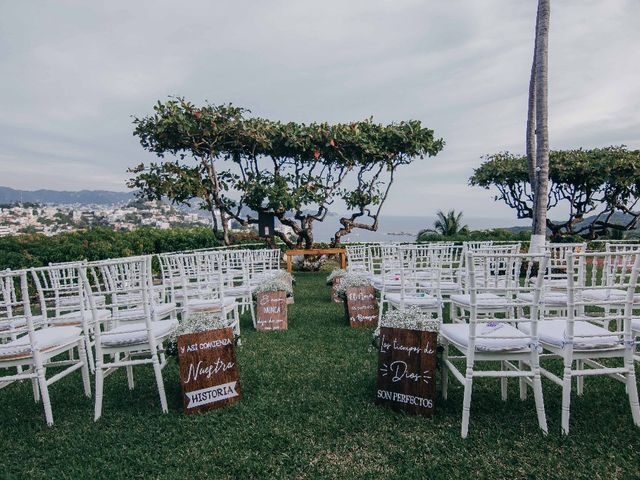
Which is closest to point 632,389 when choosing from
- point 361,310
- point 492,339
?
point 492,339

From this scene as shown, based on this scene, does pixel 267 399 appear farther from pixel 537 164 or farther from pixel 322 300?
pixel 537 164

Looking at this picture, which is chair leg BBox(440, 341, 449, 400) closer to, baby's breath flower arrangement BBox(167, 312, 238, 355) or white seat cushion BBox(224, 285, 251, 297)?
baby's breath flower arrangement BBox(167, 312, 238, 355)

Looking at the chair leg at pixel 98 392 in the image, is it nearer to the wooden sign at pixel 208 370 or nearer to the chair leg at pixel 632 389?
the wooden sign at pixel 208 370

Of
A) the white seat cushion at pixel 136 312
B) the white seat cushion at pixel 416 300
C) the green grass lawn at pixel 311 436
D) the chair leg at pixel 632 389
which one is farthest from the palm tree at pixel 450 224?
the chair leg at pixel 632 389

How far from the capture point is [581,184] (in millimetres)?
14062

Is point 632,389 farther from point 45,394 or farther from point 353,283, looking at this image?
point 45,394

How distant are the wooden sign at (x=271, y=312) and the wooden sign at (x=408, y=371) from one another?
2.83 m

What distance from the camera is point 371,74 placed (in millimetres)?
10641

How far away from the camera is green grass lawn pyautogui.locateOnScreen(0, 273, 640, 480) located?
231 centimetres

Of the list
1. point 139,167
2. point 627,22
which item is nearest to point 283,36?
point 139,167

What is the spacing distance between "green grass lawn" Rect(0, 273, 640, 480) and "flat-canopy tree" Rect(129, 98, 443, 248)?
7.87m

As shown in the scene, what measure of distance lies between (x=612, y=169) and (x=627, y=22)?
7.10m

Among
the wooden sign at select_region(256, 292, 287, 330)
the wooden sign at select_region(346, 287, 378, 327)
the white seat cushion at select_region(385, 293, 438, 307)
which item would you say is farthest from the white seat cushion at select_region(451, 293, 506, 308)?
the wooden sign at select_region(256, 292, 287, 330)

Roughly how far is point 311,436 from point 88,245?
844 cm
